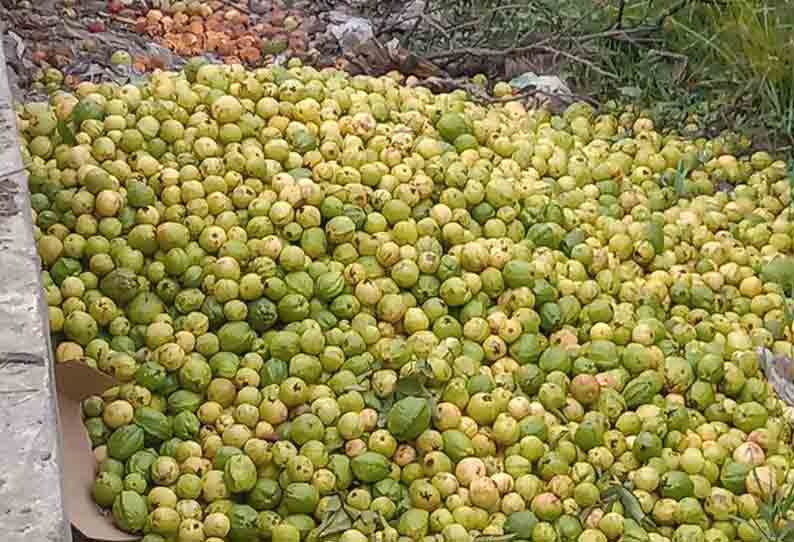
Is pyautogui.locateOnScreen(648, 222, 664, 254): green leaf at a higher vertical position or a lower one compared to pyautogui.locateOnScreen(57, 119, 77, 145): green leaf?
lower

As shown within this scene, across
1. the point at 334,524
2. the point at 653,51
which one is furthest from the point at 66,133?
the point at 653,51

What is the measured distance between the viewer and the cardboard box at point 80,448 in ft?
8.00

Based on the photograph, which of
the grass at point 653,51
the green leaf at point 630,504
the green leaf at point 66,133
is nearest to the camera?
the green leaf at point 630,504

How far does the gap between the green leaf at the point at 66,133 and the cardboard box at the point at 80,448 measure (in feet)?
2.32

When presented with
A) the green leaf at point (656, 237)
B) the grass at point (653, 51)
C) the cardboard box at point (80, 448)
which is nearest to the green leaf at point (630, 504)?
the green leaf at point (656, 237)

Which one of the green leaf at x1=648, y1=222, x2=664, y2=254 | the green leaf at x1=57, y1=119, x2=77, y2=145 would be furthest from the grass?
the green leaf at x1=57, y1=119, x2=77, y2=145

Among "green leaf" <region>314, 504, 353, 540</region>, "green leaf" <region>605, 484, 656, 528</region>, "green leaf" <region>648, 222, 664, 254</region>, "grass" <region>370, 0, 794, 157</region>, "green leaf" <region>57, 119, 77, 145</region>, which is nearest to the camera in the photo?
"green leaf" <region>314, 504, 353, 540</region>

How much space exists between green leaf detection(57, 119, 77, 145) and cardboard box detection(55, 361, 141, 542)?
71cm

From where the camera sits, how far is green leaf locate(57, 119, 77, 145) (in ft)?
9.99

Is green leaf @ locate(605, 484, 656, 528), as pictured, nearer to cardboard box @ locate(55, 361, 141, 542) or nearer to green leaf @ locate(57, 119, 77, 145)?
cardboard box @ locate(55, 361, 141, 542)

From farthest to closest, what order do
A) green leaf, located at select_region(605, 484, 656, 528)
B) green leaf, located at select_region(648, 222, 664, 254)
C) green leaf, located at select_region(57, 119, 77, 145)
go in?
1. green leaf, located at select_region(648, 222, 664, 254)
2. green leaf, located at select_region(57, 119, 77, 145)
3. green leaf, located at select_region(605, 484, 656, 528)

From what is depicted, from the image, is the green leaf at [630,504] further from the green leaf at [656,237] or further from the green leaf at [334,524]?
the green leaf at [656,237]

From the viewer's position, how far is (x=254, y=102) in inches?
128

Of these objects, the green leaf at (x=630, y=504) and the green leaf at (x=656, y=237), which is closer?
the green leaf at (x=630, y=504)
